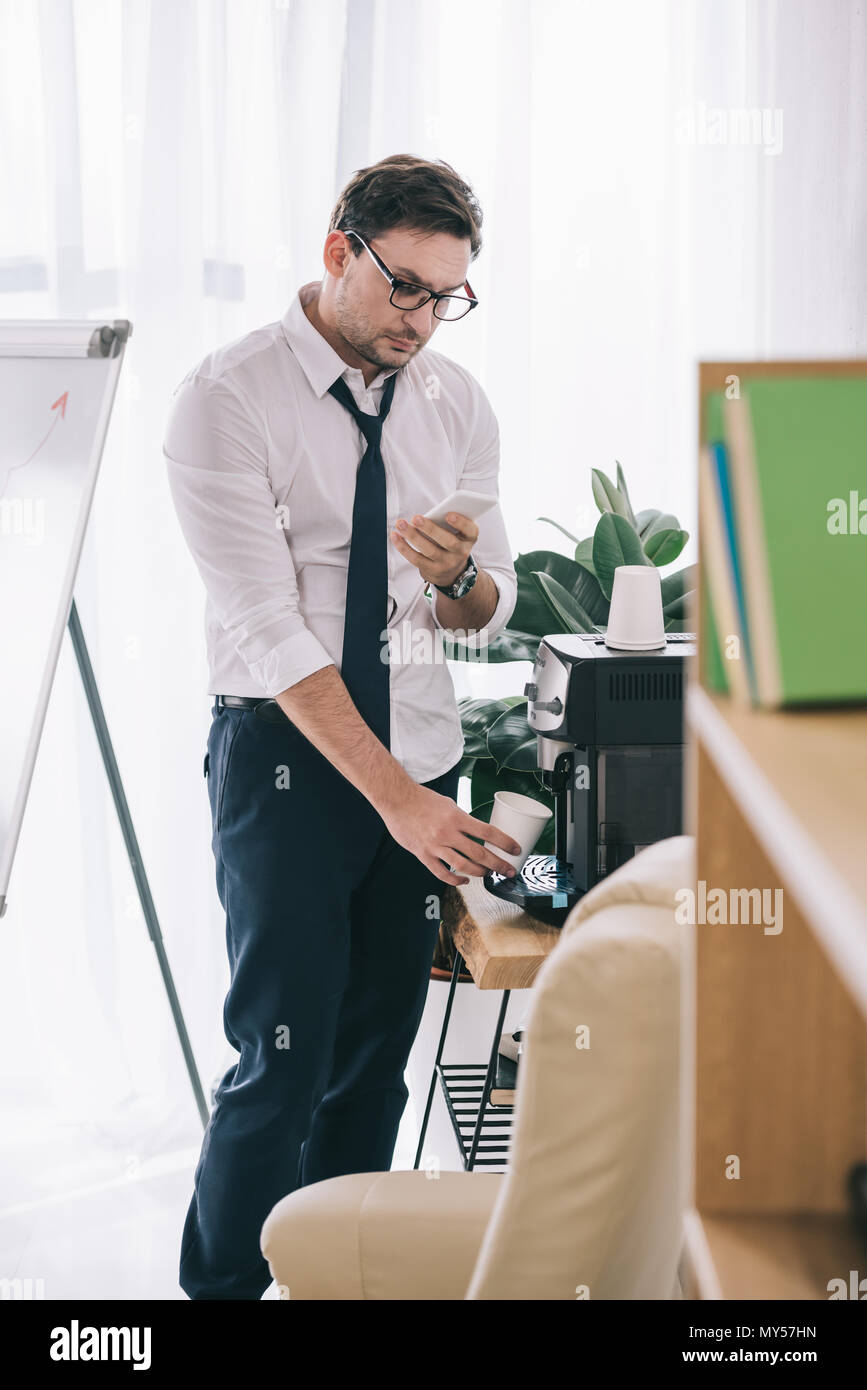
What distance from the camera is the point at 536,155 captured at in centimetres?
236

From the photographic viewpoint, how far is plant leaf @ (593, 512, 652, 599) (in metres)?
2.03

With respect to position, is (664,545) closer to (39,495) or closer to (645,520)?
(645,520)

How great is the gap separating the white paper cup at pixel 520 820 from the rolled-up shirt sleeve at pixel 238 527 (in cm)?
32

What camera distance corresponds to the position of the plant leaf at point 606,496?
2174mm

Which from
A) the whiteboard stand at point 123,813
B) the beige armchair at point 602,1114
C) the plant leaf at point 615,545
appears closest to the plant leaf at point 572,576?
the plant leaf at point 615,545

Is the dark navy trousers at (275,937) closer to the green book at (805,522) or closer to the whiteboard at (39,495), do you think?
the whiteboard at (39,495)

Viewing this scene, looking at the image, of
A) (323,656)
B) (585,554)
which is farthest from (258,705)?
(585,554)

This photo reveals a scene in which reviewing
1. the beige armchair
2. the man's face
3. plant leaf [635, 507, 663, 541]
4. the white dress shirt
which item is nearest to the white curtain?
plant leaf [635, 507, 663, 541]

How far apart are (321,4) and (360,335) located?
110 cm

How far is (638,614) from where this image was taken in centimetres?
151

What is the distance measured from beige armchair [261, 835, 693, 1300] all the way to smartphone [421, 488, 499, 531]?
687 millimetres

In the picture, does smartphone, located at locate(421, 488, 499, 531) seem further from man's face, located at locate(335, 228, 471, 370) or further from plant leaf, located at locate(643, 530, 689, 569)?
plant leaf, located at locate(643, 530, 689, 569)

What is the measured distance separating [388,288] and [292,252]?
881 mm
